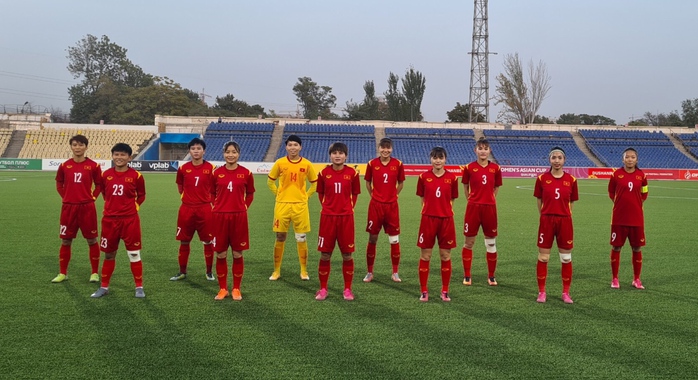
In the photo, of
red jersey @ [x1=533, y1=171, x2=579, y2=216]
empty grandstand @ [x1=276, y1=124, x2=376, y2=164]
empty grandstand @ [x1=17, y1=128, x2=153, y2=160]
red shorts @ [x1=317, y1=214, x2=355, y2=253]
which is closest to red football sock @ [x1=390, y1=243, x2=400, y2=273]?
red shorts @ [x1=317, y1=214, x2=355, y2=253]

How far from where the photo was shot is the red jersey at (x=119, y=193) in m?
5.89

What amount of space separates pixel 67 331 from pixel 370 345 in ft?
9.37

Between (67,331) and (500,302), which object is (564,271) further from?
(67,331)

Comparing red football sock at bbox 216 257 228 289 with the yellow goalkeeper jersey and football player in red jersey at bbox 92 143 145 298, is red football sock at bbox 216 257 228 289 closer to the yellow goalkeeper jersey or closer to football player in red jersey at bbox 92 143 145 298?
football player in red jersey at bbox 92 143 145 298

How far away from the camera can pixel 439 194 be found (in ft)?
19.2

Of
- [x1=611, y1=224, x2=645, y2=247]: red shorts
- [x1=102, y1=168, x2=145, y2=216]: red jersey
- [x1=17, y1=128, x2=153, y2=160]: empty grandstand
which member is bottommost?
[x1=611, y1=224, x2=645, y2=247]: red shorts

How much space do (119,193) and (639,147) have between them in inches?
2064

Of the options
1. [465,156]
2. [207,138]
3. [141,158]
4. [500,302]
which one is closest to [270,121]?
[207,138]

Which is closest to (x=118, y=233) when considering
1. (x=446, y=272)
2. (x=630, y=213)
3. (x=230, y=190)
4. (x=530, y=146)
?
(x=230, y=190)

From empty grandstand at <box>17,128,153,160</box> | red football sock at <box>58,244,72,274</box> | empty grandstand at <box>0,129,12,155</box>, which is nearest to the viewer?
red football sock at <box>58,244,72,274</box>

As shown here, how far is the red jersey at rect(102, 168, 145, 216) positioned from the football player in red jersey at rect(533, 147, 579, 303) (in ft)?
16.2

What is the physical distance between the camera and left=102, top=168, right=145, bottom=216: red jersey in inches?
232

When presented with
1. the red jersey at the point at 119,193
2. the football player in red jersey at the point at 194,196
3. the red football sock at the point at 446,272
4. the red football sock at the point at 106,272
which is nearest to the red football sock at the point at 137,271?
the red football sock at the point at 106,272

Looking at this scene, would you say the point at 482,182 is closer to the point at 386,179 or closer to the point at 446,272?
the point at 386,179
